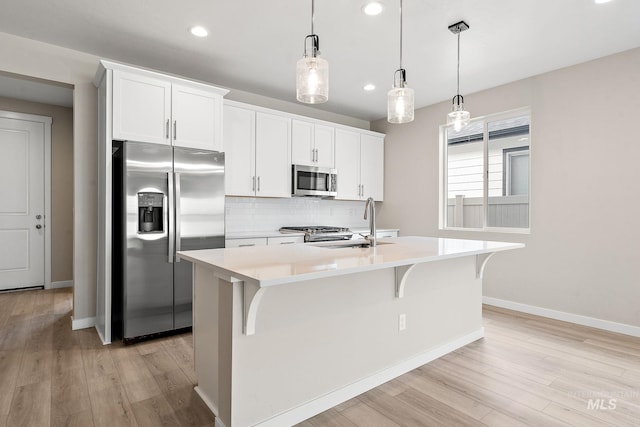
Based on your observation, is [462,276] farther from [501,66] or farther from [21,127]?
[21,127]

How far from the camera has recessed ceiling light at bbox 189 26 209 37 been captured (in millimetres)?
2883

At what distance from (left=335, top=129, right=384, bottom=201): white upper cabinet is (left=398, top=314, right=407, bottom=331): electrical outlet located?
8.89 ft

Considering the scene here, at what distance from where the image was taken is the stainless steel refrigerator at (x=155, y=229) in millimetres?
2953

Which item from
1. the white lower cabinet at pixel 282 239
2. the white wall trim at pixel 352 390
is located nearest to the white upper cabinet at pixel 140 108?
the white lower cabinet at pixel 282 239

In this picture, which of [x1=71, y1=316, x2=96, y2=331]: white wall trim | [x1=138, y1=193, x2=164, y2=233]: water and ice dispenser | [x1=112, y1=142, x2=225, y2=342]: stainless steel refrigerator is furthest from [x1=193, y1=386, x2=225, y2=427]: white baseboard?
[x1=71, y1=316, x2=96, y2=331]: white wall trim

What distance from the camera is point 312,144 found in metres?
4.65

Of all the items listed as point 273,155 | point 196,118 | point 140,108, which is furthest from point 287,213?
point 140,108

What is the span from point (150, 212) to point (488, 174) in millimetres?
3865

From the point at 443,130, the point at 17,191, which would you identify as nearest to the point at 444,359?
the point at 443,130

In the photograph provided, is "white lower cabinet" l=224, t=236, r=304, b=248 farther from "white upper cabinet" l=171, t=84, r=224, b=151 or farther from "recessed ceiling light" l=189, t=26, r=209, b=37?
"recessed ceiling light" l=189, t=26, r=209, b=37

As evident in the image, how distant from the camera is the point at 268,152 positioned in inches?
167

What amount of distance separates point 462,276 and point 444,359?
2.25ft

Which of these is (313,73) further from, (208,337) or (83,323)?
(83,323)

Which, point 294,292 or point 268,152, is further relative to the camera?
point 268,152
